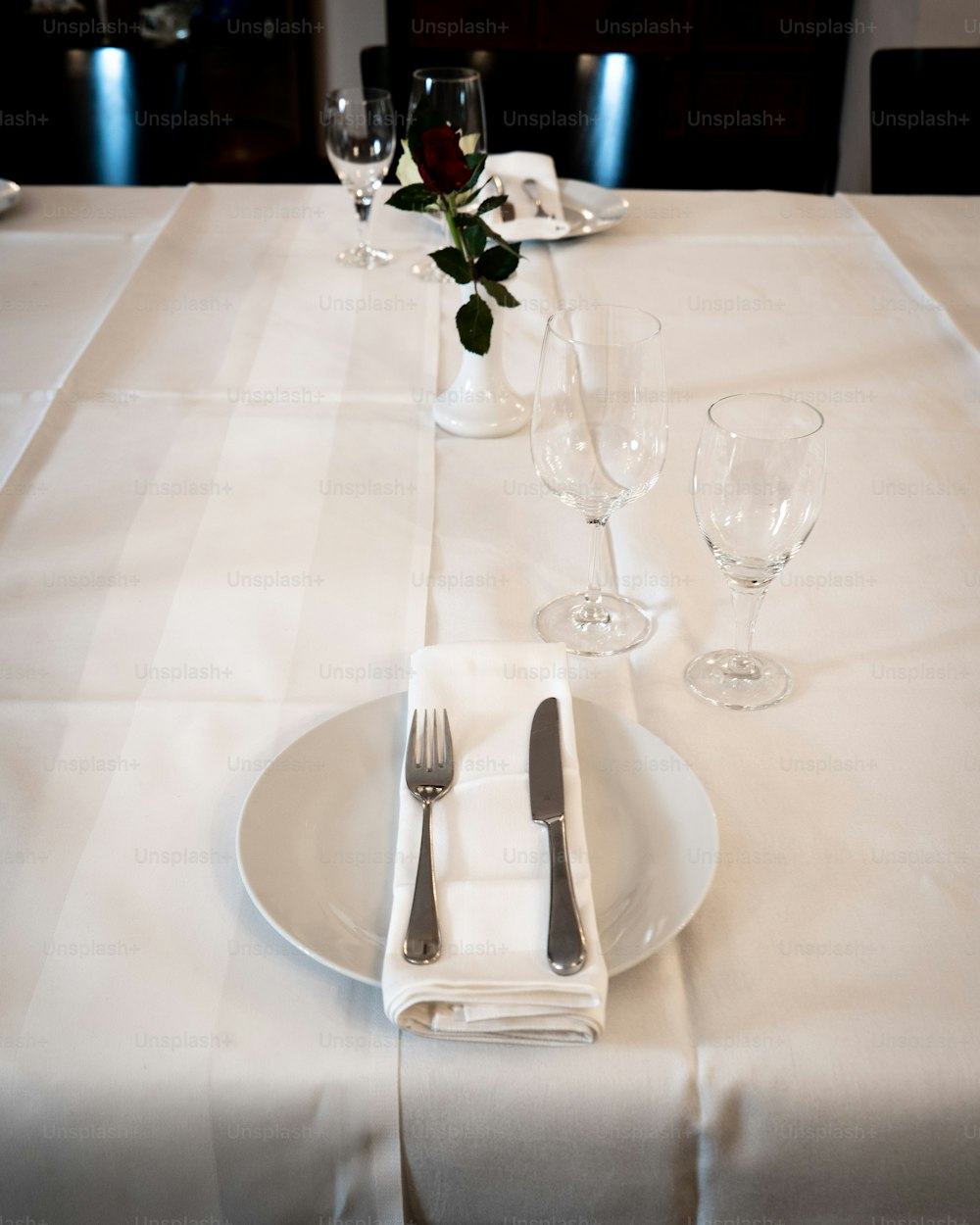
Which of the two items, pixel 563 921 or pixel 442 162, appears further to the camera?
pixel 442 162

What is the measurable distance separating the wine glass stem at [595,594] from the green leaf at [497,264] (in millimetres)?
270

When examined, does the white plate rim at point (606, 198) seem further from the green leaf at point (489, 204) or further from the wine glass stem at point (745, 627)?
the wine glass stem at point (745, 627)

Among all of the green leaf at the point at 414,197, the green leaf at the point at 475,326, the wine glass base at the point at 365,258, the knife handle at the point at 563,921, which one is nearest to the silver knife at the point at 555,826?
the knife handle at the point at 563,921

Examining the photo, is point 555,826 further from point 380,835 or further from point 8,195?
point 8,195

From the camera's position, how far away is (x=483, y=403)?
107 centimetres

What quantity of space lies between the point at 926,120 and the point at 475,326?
52.0 inches

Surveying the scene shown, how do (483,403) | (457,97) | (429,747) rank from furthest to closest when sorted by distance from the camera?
(457,97) → (483,403) → (429,747)

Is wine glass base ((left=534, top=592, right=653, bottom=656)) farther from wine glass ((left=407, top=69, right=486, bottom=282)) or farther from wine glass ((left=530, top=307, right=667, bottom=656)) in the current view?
wine glass ((left=407, top=69, right=486, bottom=282))

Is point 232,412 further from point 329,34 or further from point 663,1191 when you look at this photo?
point 329,34

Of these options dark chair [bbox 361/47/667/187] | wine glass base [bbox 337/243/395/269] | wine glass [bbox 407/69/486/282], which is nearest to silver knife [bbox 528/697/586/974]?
wine glass [bbox 407/69/486/282]

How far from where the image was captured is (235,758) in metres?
0.70

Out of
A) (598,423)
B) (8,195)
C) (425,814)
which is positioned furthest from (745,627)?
(8,195)

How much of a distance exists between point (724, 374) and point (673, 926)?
775 mm

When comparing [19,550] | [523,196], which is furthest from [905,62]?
[19,550]
